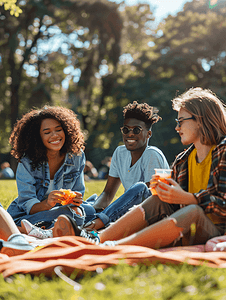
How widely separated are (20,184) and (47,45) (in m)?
21.7

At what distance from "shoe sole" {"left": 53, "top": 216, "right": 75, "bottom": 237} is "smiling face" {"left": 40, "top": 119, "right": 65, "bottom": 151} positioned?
5.41 feet

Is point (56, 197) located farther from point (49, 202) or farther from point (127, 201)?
point (127, 201)

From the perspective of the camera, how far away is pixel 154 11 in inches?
1044

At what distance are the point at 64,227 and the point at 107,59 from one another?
21979 millimetres

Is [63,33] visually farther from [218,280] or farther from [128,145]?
[218,280]

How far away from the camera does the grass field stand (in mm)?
1690

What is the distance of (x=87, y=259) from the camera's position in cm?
218

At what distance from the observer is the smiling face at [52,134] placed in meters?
4.45

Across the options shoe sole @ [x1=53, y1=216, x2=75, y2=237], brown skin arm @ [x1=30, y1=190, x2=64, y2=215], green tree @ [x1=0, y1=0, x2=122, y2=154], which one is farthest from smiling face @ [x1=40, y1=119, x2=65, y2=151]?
green tree @ [x1=0, y1=0, x2=122, y2=154]

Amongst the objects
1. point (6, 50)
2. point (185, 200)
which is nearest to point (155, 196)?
point (185, 200)

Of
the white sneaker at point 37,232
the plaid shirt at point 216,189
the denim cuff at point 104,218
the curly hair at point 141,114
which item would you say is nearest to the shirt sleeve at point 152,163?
the curly hair at point 141,114

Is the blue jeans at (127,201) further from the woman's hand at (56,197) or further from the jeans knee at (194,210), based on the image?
the jeans knee at (194,210)

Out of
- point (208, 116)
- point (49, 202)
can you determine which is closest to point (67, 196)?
point (49, 202)

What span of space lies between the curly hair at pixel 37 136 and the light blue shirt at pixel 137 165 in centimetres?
65
